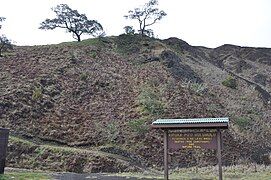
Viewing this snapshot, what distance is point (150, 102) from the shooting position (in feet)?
84.7

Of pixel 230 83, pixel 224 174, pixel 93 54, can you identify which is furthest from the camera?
pixel 230 83

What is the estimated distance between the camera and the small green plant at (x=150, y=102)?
24922 mm

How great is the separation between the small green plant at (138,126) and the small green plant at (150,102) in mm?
1634

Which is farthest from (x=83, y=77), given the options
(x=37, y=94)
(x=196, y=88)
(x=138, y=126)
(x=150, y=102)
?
(x=196, y=88)

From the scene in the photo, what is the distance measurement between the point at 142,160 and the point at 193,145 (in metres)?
7.15

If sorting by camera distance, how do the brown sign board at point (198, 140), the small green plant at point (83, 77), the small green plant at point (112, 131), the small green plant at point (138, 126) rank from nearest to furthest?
the brown sign board at point (198, 140) < the small green plant at point (112, 131) < the small green plant at point (138, 126) < the small green plant at point (83, 77)

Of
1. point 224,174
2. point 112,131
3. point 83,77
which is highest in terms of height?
point 83,77

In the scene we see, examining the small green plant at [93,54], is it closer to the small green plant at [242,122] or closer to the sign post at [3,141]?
the small green plant at [242,122]

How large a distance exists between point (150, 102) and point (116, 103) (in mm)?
2839

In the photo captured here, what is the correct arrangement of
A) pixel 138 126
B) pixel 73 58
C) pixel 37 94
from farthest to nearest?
pixel 73 58
pixel 37 94
pixel 138 126

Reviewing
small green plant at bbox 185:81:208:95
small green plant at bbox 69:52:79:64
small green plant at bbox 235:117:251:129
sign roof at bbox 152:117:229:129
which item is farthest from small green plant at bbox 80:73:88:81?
sign roof at bbox 152:117:229:129

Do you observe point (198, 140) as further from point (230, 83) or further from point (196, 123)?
point (230, 83)

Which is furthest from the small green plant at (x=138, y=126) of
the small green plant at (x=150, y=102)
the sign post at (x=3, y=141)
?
the sign post at (x=3, y=141)

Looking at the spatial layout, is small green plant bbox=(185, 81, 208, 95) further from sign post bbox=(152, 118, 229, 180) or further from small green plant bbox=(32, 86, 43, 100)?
sign post bbox=(152, 118, 229, 180)
